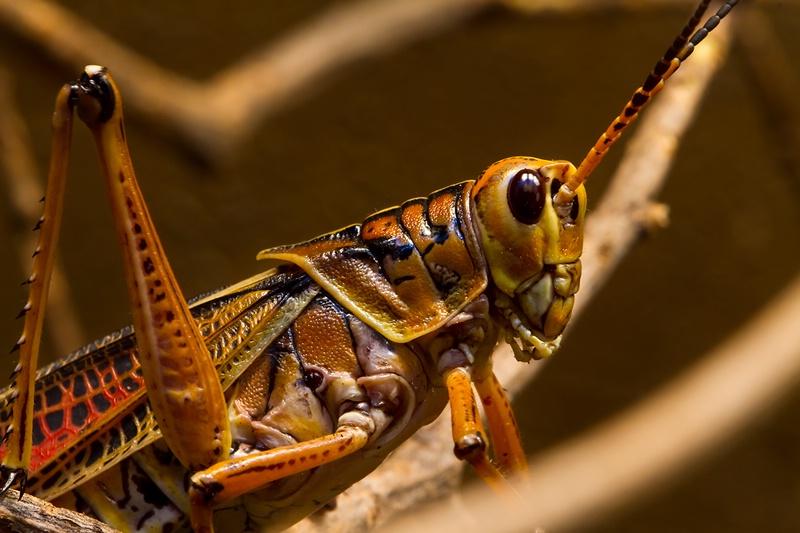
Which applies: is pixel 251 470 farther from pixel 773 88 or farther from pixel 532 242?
pixel 773 88

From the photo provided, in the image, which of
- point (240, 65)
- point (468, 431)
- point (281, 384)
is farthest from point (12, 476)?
point (240, 65)

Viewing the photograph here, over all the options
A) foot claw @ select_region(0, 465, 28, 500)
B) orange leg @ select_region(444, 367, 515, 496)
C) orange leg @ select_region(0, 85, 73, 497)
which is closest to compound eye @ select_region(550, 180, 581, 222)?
orange leg @ select_region(444, 367, 515, 496)

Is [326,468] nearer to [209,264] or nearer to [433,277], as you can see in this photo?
[433,277]

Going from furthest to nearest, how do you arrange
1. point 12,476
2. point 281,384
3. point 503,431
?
point 503,431, point 281,384, point 12,476

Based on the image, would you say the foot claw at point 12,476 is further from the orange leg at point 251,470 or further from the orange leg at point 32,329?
the orange leg at point 251,470

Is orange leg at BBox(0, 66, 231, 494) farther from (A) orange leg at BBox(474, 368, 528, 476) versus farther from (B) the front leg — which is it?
(A) orange leg at BBox(474, 368, 528, 476)
